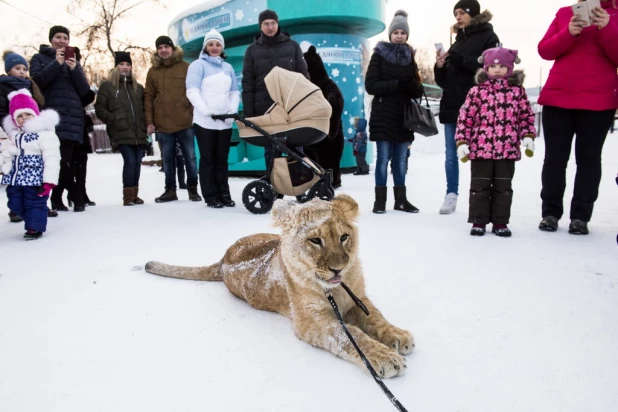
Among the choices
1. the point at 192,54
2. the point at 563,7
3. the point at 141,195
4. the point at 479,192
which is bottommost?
the point at 141,195

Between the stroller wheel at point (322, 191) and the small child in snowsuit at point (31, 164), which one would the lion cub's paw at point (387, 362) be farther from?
the small child in snowsuit at point (31, 164)

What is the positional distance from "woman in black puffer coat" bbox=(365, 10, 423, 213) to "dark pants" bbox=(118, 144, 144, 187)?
329cm

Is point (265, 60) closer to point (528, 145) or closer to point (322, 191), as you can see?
point (322, 191)

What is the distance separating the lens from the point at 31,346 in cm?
208

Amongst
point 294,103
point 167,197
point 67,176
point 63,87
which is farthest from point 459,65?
point 67,176

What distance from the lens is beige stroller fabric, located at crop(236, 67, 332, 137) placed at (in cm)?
492

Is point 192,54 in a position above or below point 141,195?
above

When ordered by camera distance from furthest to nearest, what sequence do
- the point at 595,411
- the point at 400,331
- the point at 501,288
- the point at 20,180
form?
1. the point at 20,180
2. the point at 501,288
3. the point at 400,331
4. the point at 595,411

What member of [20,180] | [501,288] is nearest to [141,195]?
[20,180]

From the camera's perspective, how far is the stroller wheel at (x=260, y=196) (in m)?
5.27

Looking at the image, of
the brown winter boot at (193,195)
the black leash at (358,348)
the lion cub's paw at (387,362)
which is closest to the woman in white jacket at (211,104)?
the brown winter boot at (193,195)

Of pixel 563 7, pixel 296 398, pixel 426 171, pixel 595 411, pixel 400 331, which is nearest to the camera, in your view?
pixel 595 411

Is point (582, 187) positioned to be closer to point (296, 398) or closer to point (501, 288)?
point (501, 288)

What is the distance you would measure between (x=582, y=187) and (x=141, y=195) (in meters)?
6.25
